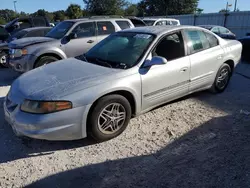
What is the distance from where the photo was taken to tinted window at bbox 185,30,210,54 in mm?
4367

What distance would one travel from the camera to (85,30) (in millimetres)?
7070

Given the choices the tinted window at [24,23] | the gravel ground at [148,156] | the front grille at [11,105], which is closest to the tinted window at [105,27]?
the gravel ground at [148,156]

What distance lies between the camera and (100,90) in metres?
3.15

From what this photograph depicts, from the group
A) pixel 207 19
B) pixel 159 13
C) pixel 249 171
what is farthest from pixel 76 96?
pixel 159 13

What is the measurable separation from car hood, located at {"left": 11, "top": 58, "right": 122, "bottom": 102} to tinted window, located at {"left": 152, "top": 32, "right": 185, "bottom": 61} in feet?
3.24

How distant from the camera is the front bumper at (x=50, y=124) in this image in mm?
2896

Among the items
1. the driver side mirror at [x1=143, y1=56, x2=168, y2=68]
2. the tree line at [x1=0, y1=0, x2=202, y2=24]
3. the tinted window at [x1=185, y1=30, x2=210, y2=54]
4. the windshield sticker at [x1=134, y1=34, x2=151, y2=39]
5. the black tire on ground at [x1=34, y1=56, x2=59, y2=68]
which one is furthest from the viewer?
the tree line at [x1=0, y1=0, x2=202, y2=24]

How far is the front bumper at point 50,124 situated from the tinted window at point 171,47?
1780 millimetres

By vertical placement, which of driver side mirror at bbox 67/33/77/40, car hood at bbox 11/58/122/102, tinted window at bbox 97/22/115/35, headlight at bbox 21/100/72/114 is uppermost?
tinted window at bbox 97/22/115/35

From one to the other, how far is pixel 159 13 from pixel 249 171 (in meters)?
46.0

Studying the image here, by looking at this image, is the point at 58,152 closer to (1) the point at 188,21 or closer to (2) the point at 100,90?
(2) the point at 100,90

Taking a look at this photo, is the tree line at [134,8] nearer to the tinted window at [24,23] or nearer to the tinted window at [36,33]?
the tinted window at [24,23]

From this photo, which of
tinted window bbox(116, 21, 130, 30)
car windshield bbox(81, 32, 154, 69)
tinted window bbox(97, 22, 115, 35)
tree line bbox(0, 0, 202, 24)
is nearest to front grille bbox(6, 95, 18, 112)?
car windshield bbox(81, 32, 154, 69)

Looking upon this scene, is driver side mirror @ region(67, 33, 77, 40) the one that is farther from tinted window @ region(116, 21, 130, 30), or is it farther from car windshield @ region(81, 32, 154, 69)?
car windshield @ region(81, 32, 154, 69)
